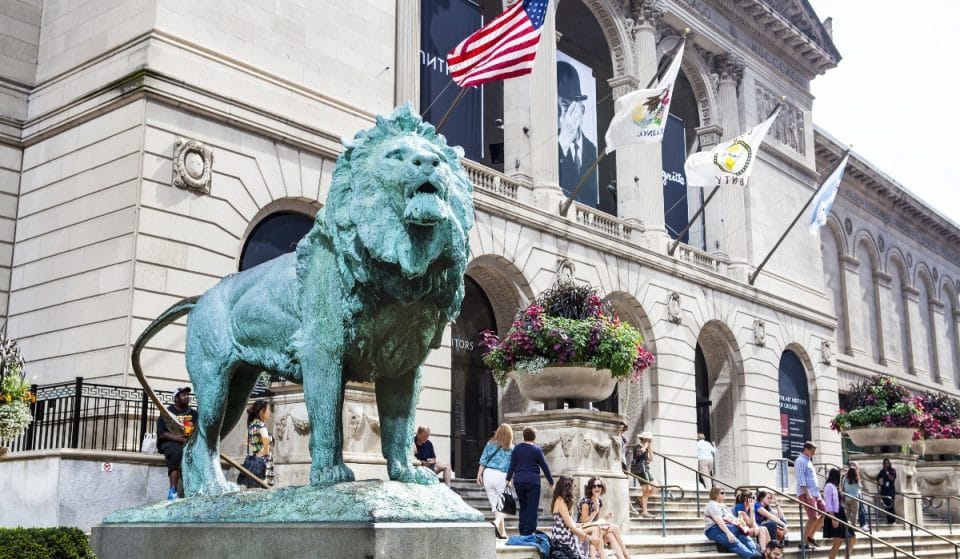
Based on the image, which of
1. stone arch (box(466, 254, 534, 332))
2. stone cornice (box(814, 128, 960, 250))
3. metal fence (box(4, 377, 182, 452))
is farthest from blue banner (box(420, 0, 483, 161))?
stone cornice (box(814, 128, 960, 250))

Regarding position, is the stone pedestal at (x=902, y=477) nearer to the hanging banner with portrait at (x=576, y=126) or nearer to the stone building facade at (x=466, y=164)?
the stone building facade at (x=466, y=164)

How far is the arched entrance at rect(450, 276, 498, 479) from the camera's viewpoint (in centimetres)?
2534

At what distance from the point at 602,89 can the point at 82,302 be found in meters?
23.5

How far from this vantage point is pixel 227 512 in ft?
15.6

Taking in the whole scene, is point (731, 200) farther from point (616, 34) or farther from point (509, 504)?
point (509, 504)

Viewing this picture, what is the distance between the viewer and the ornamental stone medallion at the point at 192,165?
58.3ft

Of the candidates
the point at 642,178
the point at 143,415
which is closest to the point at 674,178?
the point at 642,178

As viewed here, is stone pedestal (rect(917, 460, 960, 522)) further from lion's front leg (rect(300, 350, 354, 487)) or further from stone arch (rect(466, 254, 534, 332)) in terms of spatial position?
lion's front leg (rect(300, 350, 354, 487))

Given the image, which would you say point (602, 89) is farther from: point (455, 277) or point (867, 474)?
point (455, 277)

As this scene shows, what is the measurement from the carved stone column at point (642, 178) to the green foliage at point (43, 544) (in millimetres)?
A: 23116

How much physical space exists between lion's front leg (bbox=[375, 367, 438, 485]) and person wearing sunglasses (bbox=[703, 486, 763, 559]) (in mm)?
12197

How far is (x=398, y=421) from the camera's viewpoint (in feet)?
15.9

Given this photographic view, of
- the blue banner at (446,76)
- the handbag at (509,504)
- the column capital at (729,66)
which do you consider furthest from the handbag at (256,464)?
the column capital at (729,66)

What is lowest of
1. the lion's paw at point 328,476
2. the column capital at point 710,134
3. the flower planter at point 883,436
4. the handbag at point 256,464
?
the lion's paw at point 328,476
